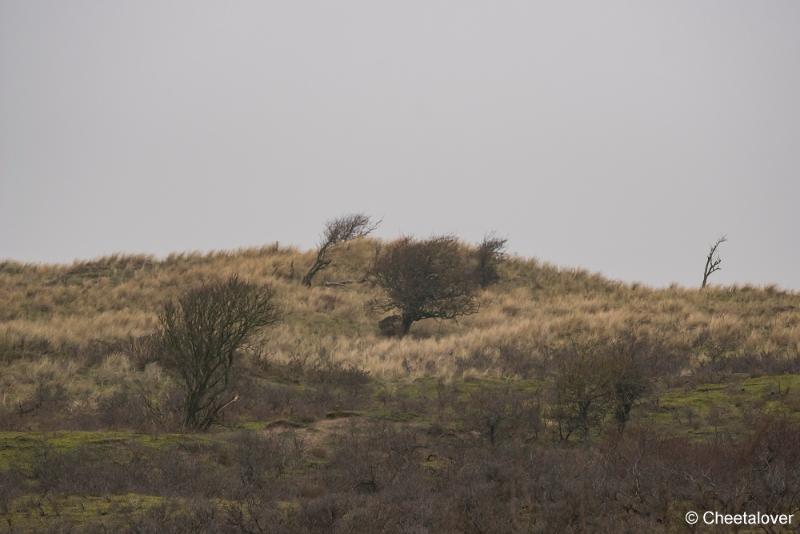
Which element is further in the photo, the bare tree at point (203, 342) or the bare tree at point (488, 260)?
the bare tree at point (488, 260)

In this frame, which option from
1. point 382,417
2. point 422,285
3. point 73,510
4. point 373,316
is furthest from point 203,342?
point 373,316

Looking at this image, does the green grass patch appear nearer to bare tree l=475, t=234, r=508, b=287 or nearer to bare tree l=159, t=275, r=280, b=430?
bare tree l=159, t=275, r=280, b=430

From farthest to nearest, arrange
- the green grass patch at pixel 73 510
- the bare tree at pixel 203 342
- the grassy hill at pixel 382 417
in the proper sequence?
the bare tree at pixel 203 342 → the grassy hill at pixel 382 417 → the green grass patch at pixel 73 510

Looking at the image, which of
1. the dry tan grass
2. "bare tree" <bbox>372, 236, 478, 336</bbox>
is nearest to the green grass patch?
the dry tan grass

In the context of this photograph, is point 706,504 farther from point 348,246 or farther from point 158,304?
point 348,246

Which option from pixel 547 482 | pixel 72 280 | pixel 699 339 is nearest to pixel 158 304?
pixel 72 280

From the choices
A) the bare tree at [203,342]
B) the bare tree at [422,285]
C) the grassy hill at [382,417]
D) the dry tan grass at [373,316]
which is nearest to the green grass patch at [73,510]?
the grassy hill at [382,417]

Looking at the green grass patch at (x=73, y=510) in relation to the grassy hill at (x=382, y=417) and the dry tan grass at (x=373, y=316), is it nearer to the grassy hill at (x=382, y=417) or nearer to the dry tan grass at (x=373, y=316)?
the grassy hill at (x=382, y=417)

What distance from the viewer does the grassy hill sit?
26.9 feet

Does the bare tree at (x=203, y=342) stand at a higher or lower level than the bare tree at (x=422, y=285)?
lower

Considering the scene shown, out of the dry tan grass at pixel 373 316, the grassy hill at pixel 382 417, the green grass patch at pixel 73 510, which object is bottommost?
the green grass patch at pixel 73 510

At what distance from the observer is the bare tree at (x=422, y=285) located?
30.6 m

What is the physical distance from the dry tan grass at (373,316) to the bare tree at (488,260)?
0.78 meters

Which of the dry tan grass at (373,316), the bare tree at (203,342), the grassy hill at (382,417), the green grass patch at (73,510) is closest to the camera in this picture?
the green grass patch at (73,510)
